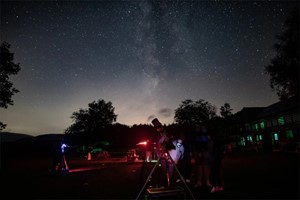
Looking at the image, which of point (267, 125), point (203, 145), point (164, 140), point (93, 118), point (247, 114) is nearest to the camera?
point (164, 140)

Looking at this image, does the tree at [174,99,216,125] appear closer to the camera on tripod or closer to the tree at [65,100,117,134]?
the tree at [65,100,117,134]

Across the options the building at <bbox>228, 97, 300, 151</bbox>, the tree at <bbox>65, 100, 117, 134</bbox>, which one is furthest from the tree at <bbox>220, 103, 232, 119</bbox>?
the tree at <bbox>65, 100, 117, 134</bbox>

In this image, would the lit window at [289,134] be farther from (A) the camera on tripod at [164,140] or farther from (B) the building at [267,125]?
(A) the camera on tripod at [164,140]

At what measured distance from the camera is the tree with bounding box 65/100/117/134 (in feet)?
301

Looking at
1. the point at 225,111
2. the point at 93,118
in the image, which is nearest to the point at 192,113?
the point at 225,111

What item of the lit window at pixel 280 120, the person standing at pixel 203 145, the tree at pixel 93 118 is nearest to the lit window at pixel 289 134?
the lit window at pixel 280 120

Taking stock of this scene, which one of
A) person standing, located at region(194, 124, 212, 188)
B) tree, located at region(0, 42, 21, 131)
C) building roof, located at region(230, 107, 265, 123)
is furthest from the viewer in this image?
building roof, located at region(230, 107, 265, 123)

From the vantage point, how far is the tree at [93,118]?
301ft

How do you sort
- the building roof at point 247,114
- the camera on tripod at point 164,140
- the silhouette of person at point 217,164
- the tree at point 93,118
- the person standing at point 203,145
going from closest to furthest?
the camera on tripod at point 164,140 → the silhouette of person at point 217,164 → the person standing at point 203,145 → the building roof at point 247,114 → the tree at point 93,118

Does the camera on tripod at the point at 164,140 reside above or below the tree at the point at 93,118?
below

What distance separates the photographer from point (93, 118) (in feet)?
308

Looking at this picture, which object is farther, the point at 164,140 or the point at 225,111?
the point at 225,111

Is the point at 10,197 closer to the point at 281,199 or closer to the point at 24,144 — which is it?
the point at 281,199

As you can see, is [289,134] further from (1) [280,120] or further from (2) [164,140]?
(2) [164,140]
